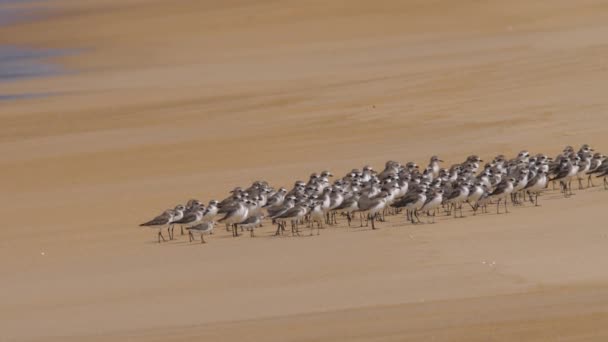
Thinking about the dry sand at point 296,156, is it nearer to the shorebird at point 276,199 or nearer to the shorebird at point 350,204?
the shorebird at point 350,204

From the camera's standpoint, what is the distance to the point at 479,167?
64.5 feet

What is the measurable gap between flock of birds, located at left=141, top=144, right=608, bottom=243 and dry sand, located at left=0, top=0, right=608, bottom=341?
0.97ft

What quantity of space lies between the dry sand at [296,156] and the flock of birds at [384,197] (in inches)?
11.7

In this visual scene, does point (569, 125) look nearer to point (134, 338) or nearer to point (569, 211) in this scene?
point (569, 211)

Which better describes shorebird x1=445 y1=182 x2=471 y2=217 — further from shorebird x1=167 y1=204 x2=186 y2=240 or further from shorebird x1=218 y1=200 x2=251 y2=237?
shorebird x1=167 y1=204 x2=186 y2=240

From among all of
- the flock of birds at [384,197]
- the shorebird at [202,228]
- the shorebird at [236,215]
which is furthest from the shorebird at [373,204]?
the shorebird at [202,228]

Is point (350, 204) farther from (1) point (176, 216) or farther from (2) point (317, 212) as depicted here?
(1) point (176, 216)

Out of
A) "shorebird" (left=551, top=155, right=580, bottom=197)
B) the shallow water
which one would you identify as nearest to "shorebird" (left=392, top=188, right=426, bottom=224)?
"shorebird" (left=551, top=155, right=580, bottom=197)

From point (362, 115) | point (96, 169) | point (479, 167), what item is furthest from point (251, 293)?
point (362, 115)

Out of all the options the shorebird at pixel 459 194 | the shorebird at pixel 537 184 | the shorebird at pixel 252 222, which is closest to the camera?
the shorebird at pixel 459 194

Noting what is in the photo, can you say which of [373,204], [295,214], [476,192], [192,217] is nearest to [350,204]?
[373,204]

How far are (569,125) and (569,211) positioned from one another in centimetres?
645

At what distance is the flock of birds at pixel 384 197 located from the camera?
16.2 metres

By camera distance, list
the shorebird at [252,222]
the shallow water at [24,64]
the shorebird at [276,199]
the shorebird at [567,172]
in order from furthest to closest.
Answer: the shallow water at [24,64]
the shorebird at [276,199]
the shorebird at [567,172]
the shorebird at [252,222]
